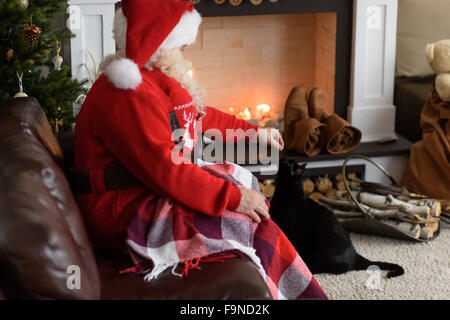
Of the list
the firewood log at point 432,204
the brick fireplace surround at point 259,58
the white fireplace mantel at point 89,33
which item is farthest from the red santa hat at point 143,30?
the brick fireplace surround at point 259,58

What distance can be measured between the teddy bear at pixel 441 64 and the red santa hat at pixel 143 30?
1609mm

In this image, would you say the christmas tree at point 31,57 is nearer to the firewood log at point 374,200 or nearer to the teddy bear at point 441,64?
the firewood log at point 374,200

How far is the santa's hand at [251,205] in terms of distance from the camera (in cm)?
187

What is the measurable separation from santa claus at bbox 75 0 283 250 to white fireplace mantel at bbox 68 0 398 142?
3.53 ft

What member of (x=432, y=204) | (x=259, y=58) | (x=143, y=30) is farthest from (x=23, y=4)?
(x=432, y=204)

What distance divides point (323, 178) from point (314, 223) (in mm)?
806

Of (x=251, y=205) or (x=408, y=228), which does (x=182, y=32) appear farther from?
(x=408, y=228)

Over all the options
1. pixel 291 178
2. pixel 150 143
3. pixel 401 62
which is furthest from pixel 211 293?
pixel 401 62

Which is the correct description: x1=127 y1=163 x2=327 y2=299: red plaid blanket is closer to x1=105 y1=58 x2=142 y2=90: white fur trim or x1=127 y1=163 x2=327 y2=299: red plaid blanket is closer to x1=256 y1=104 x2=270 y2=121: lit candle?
x1=105 y1=58 x2=142 y2=90: white fur trim

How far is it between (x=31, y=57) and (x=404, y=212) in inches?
64.8

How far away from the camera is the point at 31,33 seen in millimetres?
2400

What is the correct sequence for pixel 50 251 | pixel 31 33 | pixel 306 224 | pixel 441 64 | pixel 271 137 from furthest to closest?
pixel 441 64, pixel 306 224, pixel 31 33, pixel 271 137, pixel 50 251
